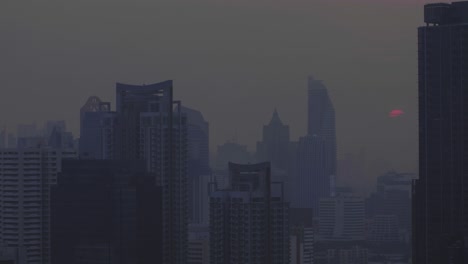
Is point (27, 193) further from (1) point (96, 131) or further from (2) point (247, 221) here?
(2) point (247, 221)

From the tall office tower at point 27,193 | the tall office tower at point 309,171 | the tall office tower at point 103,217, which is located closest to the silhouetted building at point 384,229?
the tall office tower at point 309,171

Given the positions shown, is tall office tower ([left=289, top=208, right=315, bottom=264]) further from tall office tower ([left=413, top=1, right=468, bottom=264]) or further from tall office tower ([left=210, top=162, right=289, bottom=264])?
tall office tower ([left=413, top=1, right=468, bottom=264])

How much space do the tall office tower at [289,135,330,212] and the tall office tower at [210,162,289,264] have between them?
7.45 ft

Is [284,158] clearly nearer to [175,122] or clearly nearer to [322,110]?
[322,110]

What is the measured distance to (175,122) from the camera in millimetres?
17703

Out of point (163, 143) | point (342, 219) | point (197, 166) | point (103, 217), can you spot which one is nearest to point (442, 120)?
point (197, 166)

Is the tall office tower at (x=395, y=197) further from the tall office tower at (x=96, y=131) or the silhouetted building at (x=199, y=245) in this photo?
the tall office tower at (x=96, y=131)

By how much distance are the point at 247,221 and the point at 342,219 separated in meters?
6.71

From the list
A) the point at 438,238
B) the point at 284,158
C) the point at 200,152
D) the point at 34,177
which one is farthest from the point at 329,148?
the point at 34,177

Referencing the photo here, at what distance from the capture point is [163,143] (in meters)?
17.6

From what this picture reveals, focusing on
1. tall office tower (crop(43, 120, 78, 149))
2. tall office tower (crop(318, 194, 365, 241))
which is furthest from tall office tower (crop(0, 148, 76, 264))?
tall office tower (crop(318, 194, 365, 241))

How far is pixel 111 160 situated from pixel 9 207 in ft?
5.11

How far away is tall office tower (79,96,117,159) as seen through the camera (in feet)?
54.7

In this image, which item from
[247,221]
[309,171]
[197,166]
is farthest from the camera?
[309,171]
